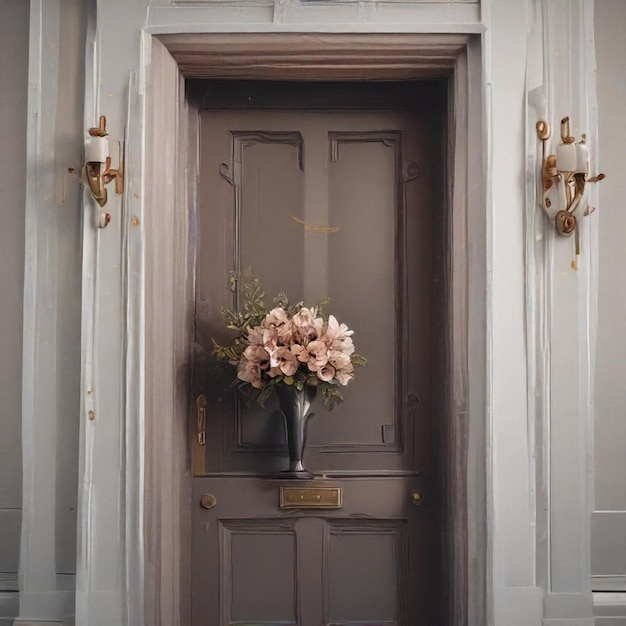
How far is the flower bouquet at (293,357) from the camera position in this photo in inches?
111

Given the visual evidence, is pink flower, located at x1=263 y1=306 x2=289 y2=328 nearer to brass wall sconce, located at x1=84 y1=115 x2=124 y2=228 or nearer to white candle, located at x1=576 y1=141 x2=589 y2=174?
brass wall sconce, located at x1=84 y1=115 x2=124 y2=228

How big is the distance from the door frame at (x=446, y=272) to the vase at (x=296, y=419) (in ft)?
1.28

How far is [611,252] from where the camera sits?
9.67 feet

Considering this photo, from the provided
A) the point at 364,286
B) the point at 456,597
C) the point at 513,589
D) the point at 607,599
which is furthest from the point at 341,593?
the point at 364,286

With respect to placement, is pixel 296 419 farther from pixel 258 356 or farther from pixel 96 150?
pixel 96 150

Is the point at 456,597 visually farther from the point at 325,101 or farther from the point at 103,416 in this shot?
the point at 325,101

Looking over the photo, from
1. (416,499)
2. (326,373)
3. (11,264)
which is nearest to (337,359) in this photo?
(326,373)

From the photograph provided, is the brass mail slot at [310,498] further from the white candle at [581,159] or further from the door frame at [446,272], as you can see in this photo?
the white candle at [581,159]

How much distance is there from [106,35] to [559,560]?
2.34m

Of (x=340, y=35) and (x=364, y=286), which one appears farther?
(x=364, y=286)

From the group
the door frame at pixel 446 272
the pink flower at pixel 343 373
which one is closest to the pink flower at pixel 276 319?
the pink flower at pixel 343 373

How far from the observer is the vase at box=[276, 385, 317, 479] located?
2932 millimetres

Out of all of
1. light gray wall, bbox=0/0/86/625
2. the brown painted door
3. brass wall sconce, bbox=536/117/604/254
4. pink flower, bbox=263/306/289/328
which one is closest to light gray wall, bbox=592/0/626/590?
brass wall sconce, bbox=536/117/604/254

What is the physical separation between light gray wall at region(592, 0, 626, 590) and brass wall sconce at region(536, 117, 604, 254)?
0.12 metres
